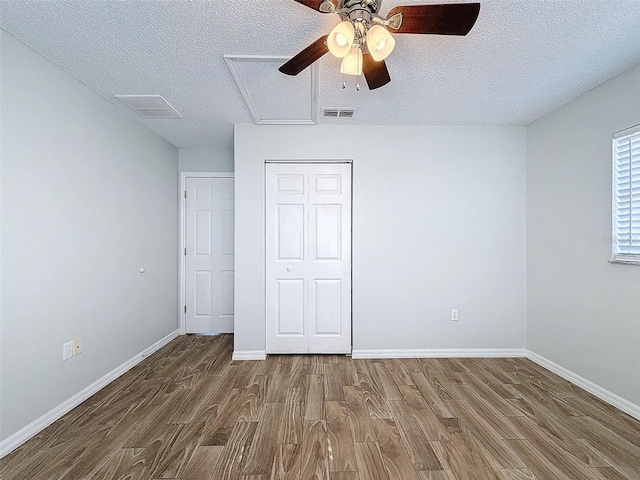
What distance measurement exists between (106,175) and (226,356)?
209 centimetres

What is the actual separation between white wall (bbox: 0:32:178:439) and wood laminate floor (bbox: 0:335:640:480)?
1.15 ft

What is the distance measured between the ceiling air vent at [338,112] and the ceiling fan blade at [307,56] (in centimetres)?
123

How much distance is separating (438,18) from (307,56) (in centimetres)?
66

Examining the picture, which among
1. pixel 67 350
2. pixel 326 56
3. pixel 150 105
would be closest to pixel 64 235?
pixel 67 350

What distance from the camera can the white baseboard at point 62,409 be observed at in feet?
6.28

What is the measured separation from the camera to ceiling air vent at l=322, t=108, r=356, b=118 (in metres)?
3.03

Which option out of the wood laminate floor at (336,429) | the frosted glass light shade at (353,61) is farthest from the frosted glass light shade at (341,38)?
the wood laminate floor at (336,429)

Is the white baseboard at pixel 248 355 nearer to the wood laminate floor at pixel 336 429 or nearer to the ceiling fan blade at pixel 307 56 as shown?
the wood laminate floor at pixel 336 429

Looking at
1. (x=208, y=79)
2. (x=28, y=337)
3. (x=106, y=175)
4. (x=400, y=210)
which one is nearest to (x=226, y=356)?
(x=28, y=337)

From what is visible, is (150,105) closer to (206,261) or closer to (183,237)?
(183,237)

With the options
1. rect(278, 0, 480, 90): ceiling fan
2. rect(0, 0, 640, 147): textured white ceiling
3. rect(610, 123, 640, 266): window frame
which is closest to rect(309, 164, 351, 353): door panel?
rect(0, 0, 640, 147): textured white ceiling

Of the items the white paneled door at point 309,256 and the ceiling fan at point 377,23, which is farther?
the white paneled door at point 309,256

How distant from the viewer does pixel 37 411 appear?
2.10 metres

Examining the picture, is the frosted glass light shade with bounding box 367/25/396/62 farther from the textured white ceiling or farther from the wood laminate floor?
the wood laminate floor
